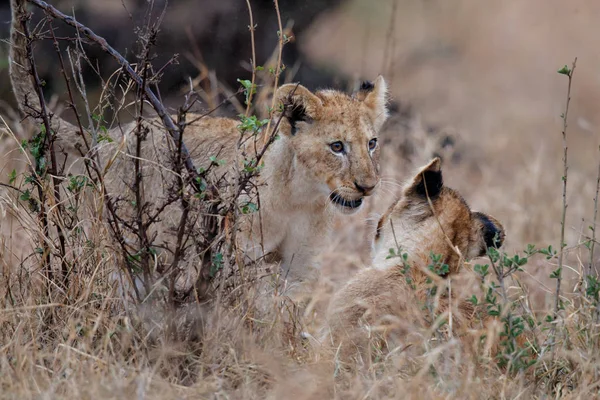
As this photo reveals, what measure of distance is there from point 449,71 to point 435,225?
940 centimetres

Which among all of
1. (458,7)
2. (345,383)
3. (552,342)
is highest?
(458,7)

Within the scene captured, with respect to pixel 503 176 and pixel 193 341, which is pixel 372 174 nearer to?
pixel 193 341

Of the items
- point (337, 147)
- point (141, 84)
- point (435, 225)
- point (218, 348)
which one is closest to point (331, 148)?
point (337, 147)

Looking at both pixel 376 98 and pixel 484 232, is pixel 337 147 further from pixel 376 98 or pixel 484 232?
pixel 484 232

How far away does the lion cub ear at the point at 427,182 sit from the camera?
4550mm

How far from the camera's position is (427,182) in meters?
4.63

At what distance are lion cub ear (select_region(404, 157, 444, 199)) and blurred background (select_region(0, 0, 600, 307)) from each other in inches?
32.1

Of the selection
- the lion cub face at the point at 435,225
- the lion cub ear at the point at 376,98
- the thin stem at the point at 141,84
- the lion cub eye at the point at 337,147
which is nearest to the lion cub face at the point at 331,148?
the lion cub eye at the point at 337,147

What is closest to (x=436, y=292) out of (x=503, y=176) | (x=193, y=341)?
(x=193, y=341)

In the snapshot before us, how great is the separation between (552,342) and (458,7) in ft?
36.3

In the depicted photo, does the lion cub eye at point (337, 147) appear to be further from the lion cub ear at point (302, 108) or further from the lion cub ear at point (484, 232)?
the lion cub ear at point (484, 232)

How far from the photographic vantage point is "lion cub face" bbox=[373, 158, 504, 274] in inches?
179

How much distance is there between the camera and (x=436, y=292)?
13.4 feet

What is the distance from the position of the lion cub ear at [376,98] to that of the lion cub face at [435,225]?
1067 mm
